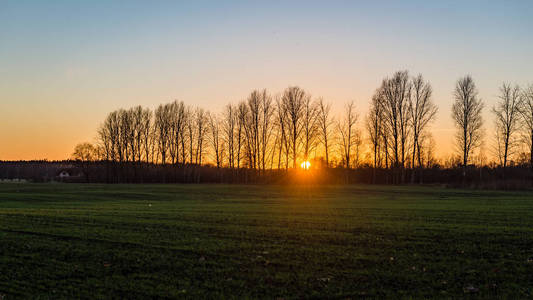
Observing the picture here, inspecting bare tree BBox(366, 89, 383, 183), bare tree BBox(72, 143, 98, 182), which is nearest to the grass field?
bare tree BBox(366, 89, 383, 183)

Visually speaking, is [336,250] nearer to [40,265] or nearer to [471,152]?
[40,265]

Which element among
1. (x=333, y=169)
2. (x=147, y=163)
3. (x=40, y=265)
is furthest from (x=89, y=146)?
(x=40, y=265)

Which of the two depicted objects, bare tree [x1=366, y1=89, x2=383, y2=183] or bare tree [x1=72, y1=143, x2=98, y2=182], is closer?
bare tree [x1=366, y1=89, x2=383, y2=183]

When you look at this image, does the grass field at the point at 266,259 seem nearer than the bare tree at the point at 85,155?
Yes

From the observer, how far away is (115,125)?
103 m

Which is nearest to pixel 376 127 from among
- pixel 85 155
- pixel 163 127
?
pixel 163 127

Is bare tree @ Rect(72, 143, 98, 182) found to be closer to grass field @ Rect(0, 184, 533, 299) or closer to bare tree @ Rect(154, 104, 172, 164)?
bare tree @ Rect(154, 104, 172, 164)

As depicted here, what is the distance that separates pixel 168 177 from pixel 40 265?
82090 mm

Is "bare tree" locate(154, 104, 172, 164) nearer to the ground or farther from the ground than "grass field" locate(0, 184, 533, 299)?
farther from the ground

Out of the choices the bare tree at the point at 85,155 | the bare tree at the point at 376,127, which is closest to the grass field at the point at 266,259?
the bare tree at the point at 376,127

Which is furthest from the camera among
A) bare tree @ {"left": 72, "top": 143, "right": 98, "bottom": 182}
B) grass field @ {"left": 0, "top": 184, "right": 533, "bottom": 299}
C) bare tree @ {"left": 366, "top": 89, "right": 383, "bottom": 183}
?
bare tree @ {"left": 72, "top": 143, "right": 98, "bottom": 182}

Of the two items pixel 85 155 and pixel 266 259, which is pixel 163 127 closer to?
pixel 85 155

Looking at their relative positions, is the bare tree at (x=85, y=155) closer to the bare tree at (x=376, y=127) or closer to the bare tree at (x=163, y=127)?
the bare tree at (x=163, y=127)

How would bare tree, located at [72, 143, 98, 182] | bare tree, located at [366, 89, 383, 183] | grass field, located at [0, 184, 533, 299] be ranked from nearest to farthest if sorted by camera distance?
grass field, located at [0, 184, 533, 299] → bare tree, located at [366, 89, 383, 183] → bare tree, located at [72, 143, 98, 182]
